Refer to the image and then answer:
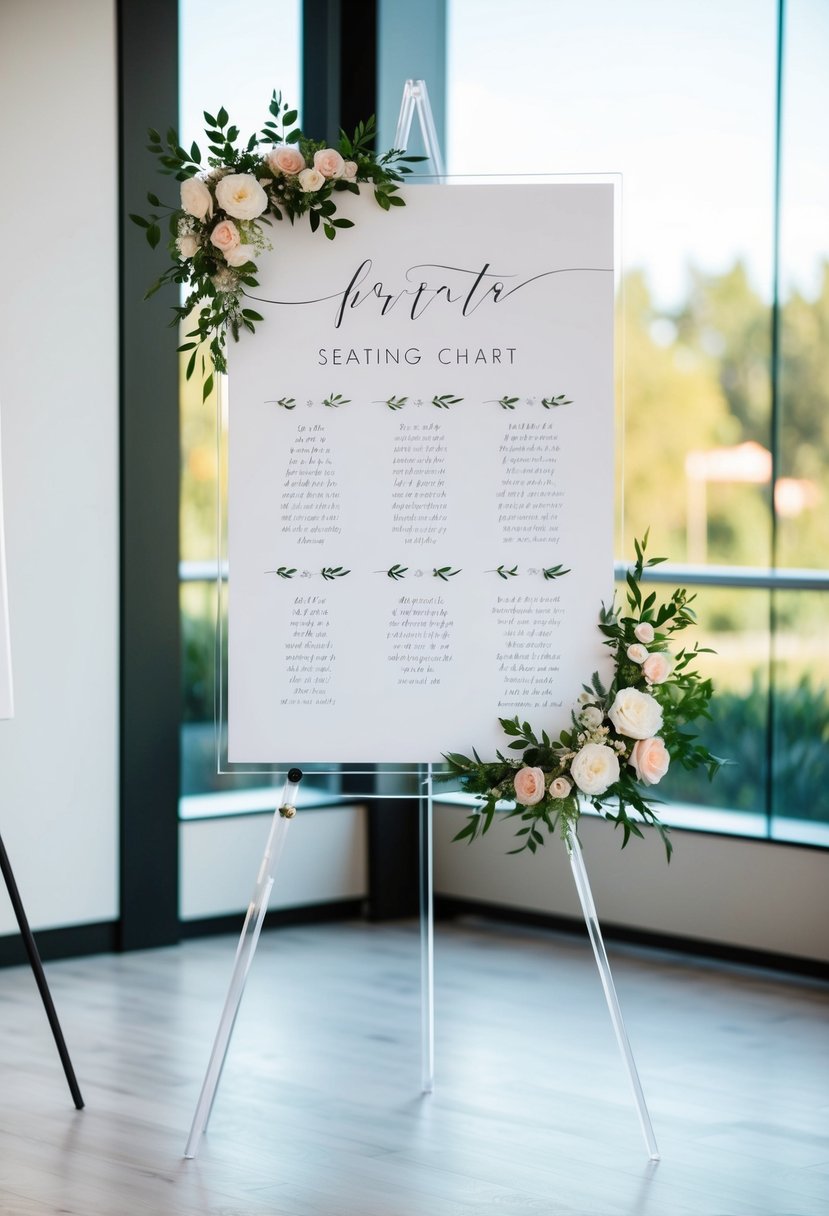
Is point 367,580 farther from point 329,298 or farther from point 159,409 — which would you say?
point 159,409

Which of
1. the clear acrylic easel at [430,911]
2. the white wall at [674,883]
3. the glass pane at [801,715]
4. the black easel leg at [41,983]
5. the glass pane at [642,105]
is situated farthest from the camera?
the glass pane at [642,105]

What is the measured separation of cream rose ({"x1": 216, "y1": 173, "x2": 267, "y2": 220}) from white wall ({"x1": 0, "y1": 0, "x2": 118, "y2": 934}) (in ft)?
4.81

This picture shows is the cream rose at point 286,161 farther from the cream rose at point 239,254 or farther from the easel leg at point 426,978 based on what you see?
the easel leg at point 426,978

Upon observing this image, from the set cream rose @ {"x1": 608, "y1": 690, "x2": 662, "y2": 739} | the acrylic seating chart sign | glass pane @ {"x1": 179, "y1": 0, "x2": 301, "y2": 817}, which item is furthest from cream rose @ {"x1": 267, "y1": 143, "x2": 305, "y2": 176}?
glass pane @ {"x1": 179, "y1": 0, "x2": 301, "y2": 817}

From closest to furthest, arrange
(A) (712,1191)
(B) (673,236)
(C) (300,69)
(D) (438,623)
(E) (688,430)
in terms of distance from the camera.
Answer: (A) (712,1191)
(D) (438,623)
(C) (300,69)
(B) (673,236)
(E) (688,430)

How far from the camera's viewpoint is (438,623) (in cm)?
313

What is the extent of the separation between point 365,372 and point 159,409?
160 centimetres

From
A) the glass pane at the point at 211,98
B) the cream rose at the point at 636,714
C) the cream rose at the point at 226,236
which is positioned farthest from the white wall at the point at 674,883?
the cream rose at the point at 226,236

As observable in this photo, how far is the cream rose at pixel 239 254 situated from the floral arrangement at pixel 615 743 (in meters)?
0.90

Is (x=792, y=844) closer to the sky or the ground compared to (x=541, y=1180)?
closer to the sky

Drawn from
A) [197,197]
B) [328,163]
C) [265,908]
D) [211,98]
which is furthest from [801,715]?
[211,98]

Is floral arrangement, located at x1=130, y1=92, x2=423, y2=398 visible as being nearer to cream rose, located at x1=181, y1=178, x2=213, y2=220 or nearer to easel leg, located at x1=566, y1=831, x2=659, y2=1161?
cream rose, located at x1=181, y1=178, x2=213, y2=220

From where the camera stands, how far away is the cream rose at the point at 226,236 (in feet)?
9.99

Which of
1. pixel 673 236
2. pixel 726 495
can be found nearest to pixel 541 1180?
pixel 673 236
